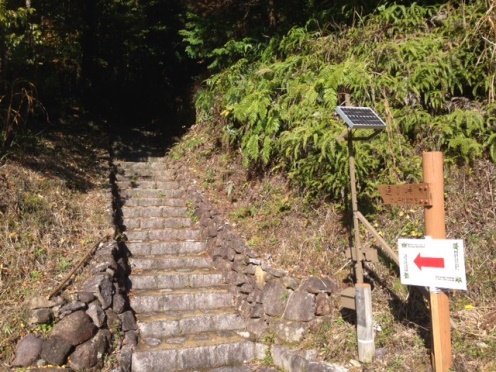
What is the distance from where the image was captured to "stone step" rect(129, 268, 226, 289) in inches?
247

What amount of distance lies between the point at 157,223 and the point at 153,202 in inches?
30.7

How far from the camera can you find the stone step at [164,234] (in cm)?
734

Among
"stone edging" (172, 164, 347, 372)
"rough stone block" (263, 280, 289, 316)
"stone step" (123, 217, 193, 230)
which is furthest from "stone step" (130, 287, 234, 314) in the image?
"stone step" (123, 217, 193, 230)

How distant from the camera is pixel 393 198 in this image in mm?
4156

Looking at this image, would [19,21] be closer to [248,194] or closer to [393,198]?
[248,194]

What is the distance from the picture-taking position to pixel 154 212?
8.12 metres

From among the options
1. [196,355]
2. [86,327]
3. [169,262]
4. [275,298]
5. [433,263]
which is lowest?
[196,355]

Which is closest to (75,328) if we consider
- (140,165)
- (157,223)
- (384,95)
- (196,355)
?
(196,355)

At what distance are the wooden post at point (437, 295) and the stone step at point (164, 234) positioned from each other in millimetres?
4492

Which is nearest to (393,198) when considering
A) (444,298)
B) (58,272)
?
(444,298)

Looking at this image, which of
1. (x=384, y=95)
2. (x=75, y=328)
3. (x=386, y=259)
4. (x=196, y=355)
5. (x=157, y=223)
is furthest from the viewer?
(x=157, y=223)

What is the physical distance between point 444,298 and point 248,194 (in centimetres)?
386

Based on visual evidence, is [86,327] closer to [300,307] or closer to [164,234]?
[300,307]

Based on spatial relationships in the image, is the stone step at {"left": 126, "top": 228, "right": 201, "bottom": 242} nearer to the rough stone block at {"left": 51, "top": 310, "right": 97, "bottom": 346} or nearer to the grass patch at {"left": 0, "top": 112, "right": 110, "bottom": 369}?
the grass patch at {"left": 0, "top": 112, "right": 110, "bottom": 369}
